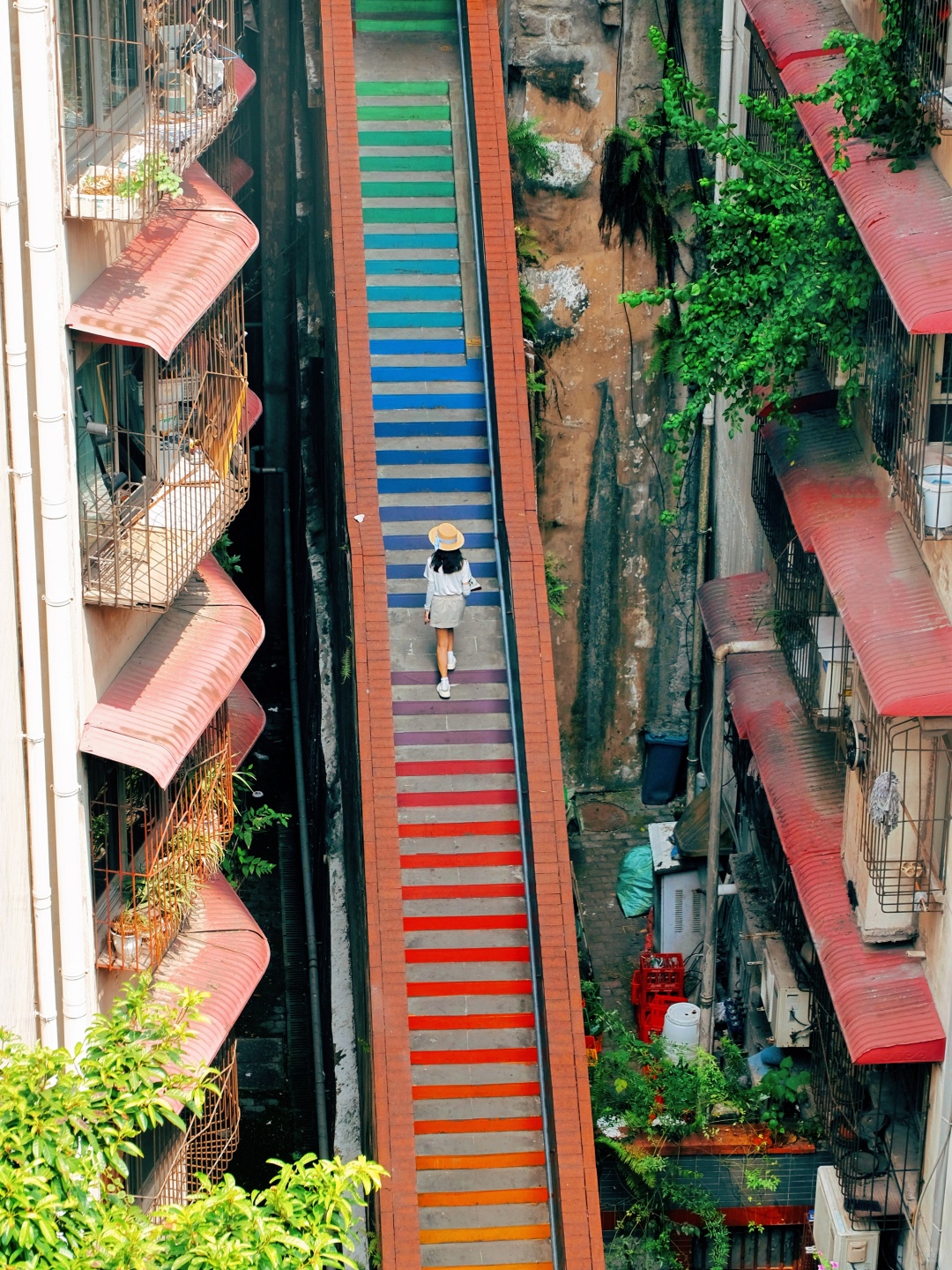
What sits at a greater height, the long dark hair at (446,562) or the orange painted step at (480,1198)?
the long dark hair at (446,562)

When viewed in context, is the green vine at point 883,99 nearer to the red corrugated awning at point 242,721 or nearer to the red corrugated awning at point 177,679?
the red corrugated awning at point 177,679

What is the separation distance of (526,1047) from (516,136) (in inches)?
481

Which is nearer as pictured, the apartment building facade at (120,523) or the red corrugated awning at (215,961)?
the apartment building facade at (120,523)

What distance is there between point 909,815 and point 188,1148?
690cm

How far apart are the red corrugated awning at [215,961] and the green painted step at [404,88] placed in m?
11.6

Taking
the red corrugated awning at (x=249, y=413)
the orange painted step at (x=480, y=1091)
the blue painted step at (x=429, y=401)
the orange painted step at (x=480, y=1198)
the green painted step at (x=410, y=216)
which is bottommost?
the orange painted step at (x=480, y=1198)

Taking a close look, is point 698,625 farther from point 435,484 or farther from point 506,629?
point 506,629

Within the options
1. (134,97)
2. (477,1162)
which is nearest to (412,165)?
(134,97)

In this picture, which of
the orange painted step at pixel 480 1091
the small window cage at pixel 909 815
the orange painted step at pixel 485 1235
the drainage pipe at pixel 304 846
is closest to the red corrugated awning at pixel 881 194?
the small window cage at pixel 909 815

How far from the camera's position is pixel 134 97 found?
57.5ft

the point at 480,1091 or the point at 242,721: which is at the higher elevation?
the point at 242,721

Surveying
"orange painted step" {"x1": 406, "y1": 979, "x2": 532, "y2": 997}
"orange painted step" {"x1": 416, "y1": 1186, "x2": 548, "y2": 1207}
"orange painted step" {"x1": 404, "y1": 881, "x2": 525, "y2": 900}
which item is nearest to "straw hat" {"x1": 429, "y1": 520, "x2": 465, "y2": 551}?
"orange painted step" {"x1": 404, "y1": 881, "x2": 525, "y2": 900}

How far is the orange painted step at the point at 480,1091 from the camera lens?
67.1ft

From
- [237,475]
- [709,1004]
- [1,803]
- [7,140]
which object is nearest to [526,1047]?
[709,1004]
